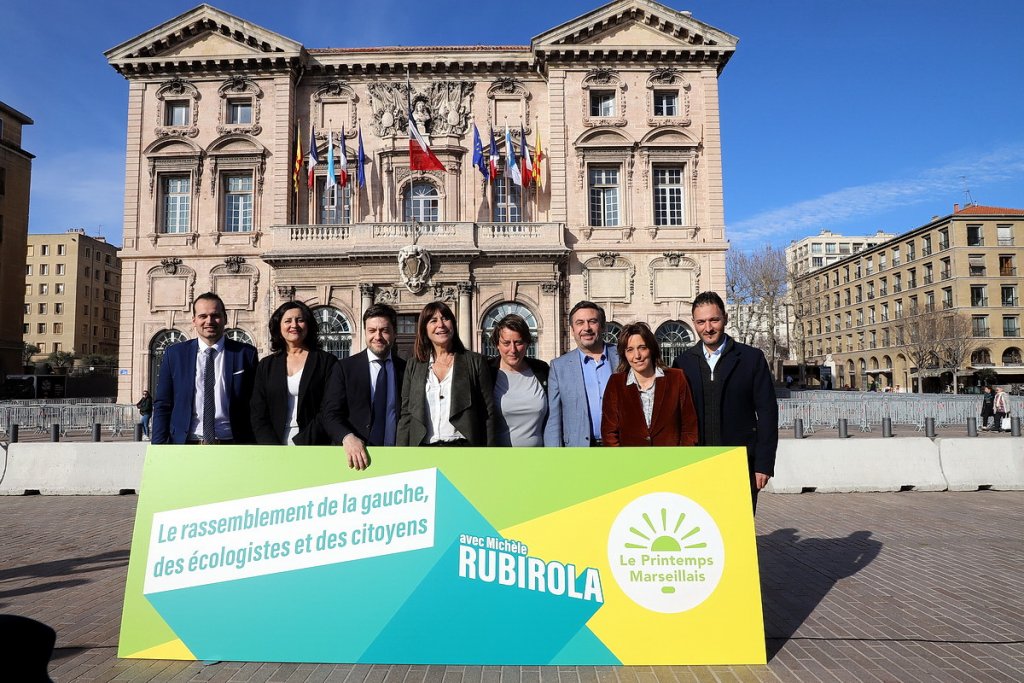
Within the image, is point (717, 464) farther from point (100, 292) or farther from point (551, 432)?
point (100, 292)

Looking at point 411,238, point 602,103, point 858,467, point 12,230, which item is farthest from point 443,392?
point 12,230

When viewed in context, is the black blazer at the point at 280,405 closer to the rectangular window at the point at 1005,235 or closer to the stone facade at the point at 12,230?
the stone facade at the point at 12,230

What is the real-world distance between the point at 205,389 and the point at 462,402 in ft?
7.78

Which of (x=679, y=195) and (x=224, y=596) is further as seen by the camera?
(x=679, y=195)

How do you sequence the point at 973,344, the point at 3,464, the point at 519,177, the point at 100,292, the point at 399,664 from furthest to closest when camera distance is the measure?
the point at 100,292, the point at 973,344, the point at 519,177, the point at 3,464, the point at 399,664

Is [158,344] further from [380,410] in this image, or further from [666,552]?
[666,552]

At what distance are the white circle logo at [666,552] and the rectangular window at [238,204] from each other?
83.3 ft

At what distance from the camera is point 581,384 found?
5242 mm

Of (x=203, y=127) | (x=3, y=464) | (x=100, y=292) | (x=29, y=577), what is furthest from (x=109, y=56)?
(x=100, y=292)

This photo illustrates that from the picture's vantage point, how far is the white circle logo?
395cm

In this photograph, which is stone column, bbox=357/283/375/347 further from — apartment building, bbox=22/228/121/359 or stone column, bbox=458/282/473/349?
apartment building, bbox=22/228/121/359

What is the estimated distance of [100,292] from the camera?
243 ft

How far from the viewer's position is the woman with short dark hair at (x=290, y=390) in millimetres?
5098

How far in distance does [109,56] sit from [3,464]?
71.2 ft
